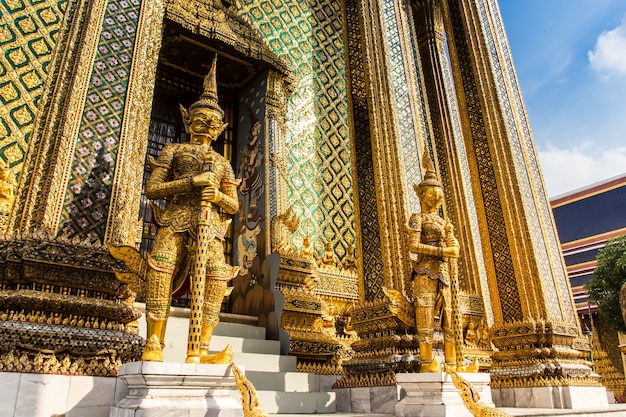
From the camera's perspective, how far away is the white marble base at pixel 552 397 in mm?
4953

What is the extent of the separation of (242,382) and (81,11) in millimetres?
3357

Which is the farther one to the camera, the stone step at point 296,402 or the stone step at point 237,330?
the stone step at point 237,330

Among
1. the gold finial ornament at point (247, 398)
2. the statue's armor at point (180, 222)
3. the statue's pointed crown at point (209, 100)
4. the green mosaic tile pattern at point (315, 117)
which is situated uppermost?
the green mosaic tile pattern at point (315, 117)

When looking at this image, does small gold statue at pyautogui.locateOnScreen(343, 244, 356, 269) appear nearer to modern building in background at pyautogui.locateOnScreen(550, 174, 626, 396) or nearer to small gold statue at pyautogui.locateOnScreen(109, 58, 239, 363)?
small gold statue at pyautogui.locateOnScreen(109, 58, 239, 363)

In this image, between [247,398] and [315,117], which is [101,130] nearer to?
[247,398]

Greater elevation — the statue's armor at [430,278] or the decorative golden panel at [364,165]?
the decorative golden panel at [364,165]

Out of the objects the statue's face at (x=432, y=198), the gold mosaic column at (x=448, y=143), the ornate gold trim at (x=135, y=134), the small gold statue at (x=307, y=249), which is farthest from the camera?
the gold mosaic column at (x=448, y=143)

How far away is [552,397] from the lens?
4969 mm

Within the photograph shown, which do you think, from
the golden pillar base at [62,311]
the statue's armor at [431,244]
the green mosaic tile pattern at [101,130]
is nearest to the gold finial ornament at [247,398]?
the golden pillar base at [62,311]

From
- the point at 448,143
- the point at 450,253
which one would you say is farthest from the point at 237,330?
the point at 448,143

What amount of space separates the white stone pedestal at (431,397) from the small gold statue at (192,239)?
157 cm

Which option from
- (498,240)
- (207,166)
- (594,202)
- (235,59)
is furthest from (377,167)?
(594,202)

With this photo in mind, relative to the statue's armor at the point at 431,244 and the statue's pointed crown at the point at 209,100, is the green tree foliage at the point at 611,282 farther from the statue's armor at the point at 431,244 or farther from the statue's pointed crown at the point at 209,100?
the statue's pointed crown at the point at 209,100

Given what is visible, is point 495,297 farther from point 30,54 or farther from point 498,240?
point 30,54
